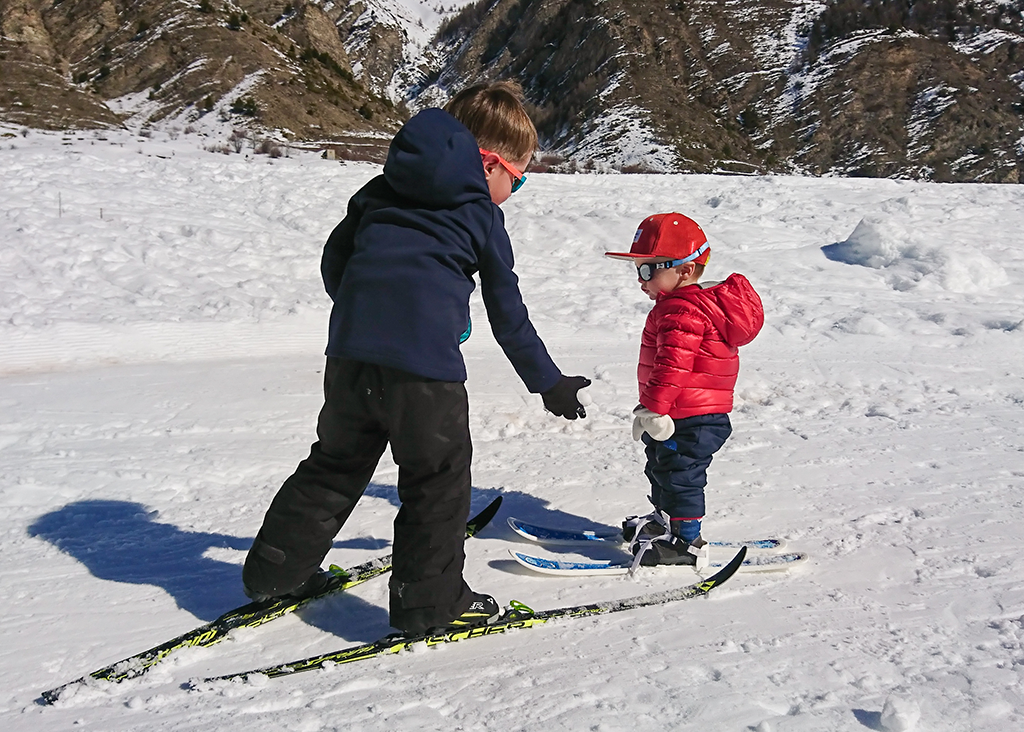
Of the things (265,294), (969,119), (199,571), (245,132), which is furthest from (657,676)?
(969,119)

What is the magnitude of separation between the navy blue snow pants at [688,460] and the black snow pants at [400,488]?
3.28 ft

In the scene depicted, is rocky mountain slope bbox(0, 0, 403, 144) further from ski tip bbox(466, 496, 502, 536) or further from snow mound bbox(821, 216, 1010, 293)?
ski tip bbox(466, 496, 502, 536)

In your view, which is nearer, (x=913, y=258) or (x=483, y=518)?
(x=483, y=518)

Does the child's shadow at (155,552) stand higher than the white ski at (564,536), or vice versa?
the white ski at (564,536)

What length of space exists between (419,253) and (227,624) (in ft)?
4.27

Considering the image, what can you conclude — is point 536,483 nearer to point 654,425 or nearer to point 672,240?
point 654,425

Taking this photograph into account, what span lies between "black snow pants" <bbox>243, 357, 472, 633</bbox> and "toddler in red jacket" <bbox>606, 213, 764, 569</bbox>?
0.85m

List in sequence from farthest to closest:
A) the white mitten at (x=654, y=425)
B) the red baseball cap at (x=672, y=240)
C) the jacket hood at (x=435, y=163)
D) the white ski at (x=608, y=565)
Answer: the red baseball cap at (x=672, y=240) < the white ski at (x=608, y=565) < the white mitten at (x=654, y=425) < the jacket hood at (x=435, y=163)

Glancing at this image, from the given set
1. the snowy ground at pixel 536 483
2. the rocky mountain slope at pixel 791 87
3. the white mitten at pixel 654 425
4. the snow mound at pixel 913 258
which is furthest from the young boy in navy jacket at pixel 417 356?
the rocky mountain slope at pixel 791 87

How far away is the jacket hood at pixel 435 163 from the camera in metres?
2.14

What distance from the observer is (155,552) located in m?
2.96

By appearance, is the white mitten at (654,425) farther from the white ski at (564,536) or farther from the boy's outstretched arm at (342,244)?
the boy's outstretched arm at (342,244)

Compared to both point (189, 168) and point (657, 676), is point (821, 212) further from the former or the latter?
point (657, 676)

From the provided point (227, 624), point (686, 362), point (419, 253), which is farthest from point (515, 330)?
point (227, 624)
